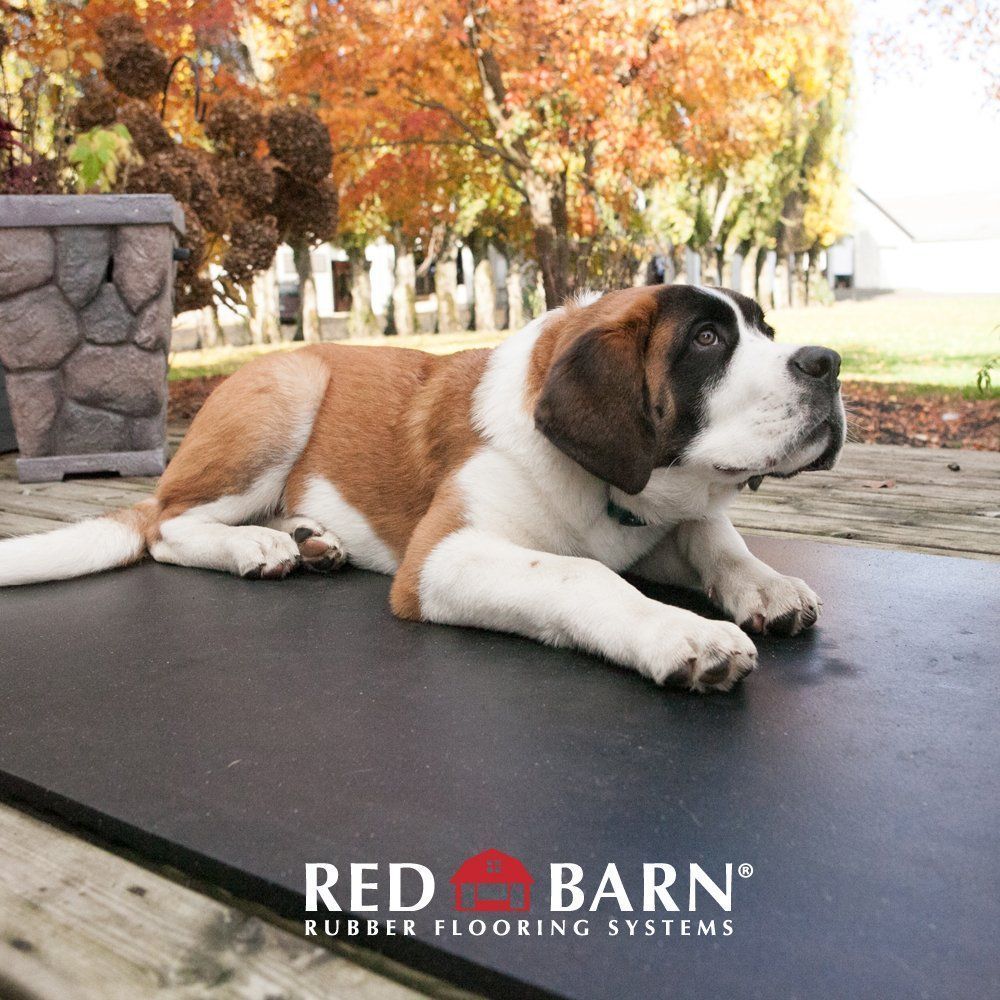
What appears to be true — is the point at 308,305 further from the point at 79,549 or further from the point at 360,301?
the point at 79,549

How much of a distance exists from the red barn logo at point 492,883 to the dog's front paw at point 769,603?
1.10 meters

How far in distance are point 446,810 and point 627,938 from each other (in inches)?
14.9

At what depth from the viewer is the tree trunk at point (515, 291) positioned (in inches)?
871

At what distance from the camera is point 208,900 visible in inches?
54.8

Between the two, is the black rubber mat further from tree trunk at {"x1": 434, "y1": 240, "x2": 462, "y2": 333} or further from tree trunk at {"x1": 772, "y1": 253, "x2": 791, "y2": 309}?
tree trunk at {"x1": 772, "y1": 253, "x2": 791, "y2": 309}

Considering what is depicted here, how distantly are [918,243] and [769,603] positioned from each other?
45.4m

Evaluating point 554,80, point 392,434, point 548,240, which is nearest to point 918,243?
point 548,240

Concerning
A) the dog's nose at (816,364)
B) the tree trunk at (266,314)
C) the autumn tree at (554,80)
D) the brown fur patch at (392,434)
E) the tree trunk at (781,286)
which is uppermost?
the autumn tree at (554,80)

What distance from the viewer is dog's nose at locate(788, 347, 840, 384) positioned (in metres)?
2.17

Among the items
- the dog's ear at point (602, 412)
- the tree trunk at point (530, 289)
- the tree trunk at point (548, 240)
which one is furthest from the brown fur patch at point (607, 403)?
the tree trunk at point (530, 289)

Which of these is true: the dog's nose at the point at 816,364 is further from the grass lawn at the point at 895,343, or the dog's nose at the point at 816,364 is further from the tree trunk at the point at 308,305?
the tree trunk at the point at 308,305

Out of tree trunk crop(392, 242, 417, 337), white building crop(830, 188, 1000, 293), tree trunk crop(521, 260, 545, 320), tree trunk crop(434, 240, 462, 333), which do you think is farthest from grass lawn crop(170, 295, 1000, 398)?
white building crop(830, 188, 1000, 293)

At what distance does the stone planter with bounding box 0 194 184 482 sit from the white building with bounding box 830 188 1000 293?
1247 inches

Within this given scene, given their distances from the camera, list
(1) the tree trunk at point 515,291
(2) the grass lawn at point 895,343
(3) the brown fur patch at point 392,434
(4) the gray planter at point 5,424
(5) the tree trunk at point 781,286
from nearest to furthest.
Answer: (3) the brown fur patch at point 392,434 → (4) the gray planter at point 5,424 → (2) the grass lawn at point 895,343 → (1) the tree trunk at point 515,291 → (5) the tree trunk at point 781,286
